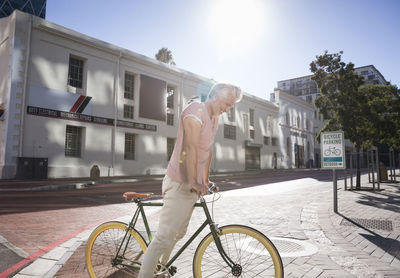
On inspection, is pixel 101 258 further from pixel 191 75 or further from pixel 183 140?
pixel 191 75

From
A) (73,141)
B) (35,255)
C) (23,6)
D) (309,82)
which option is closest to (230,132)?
(73,141)

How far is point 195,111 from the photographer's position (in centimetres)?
206

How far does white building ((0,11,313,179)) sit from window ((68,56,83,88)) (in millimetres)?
67

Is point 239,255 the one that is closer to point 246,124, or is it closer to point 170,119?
point 170,119

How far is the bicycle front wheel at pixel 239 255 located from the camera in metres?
2.06

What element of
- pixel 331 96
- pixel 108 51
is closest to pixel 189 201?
pixel 331 96

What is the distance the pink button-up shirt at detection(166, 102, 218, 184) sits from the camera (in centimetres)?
207

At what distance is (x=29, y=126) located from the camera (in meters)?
16.5

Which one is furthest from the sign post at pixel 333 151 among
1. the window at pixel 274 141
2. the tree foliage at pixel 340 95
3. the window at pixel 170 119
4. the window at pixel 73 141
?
the window at pixel 274 141

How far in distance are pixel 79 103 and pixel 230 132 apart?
699 inches

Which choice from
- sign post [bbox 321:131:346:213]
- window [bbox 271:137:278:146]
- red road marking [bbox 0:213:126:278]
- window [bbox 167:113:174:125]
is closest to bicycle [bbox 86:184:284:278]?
red road marking [bbox 0:213:126:278]

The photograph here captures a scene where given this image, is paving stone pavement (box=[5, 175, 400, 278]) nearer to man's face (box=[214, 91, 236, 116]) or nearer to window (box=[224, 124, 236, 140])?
man's face (box=[214, 91, 236, 116])

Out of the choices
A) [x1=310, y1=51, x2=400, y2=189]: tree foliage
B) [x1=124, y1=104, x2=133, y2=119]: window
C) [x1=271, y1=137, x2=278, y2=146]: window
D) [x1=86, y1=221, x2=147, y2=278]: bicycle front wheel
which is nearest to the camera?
[x1=86, y1=221, x2=147, y2=278]: bicycle front wheel

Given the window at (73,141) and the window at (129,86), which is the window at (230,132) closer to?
the window at (129,86)
